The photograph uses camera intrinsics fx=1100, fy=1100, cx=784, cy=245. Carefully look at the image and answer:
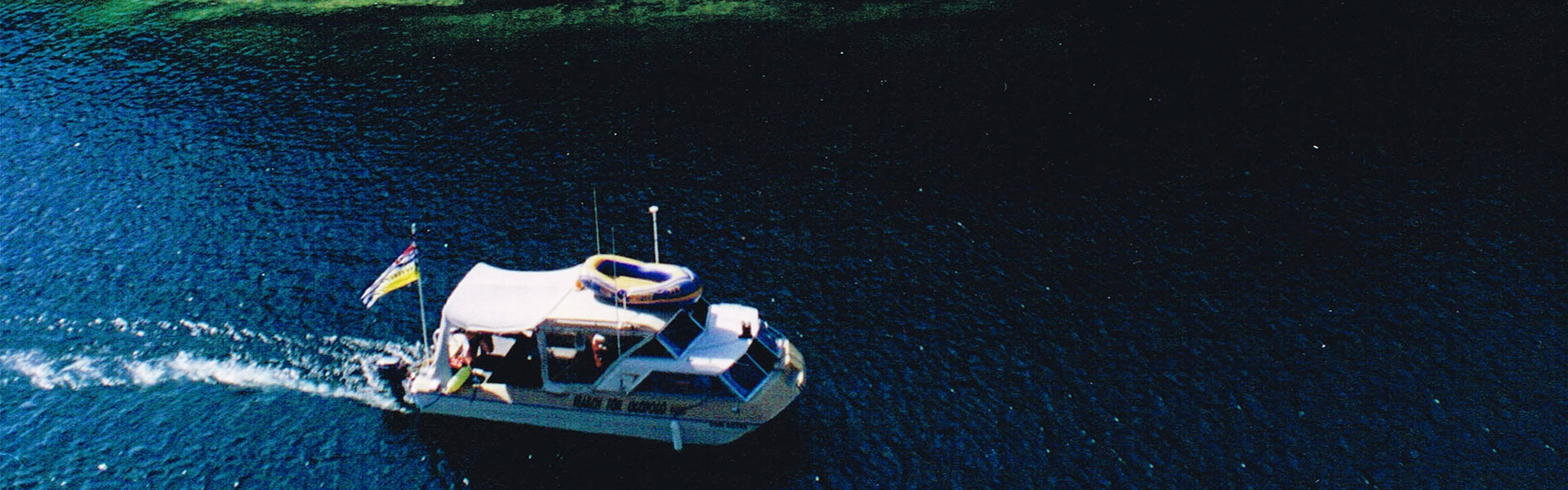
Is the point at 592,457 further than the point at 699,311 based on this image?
No

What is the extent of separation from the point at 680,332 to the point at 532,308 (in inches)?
258

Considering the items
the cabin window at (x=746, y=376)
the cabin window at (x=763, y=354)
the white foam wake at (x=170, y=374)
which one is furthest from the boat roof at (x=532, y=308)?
the white foam wake at (x=170, y=374)

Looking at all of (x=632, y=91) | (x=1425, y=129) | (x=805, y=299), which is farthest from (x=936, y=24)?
(x=805, y=299)

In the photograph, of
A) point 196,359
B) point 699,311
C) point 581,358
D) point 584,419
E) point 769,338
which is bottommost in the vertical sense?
point 584,419

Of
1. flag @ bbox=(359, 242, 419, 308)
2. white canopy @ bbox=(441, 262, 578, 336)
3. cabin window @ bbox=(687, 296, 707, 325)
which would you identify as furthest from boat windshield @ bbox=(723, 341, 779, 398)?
flag @ bbox=(359, 242, 419, 308)

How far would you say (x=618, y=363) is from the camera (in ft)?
153

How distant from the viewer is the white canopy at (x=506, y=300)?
46.9 m

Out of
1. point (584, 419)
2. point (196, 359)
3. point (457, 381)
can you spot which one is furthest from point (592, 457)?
point (196, 359)

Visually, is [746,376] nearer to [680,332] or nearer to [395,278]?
[680,332]

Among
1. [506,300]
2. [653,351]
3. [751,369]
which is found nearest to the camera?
[653,351]

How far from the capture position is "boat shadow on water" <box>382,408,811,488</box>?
4631 centimetres

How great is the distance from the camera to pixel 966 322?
5594cm

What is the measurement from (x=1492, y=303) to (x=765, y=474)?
126 feet

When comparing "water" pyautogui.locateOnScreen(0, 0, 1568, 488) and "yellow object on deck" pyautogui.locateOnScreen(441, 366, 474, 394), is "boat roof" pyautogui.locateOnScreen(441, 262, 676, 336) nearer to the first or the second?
"yellow object on deck" pyautogui.locateOnScreen(441, 366, 474, 394)
